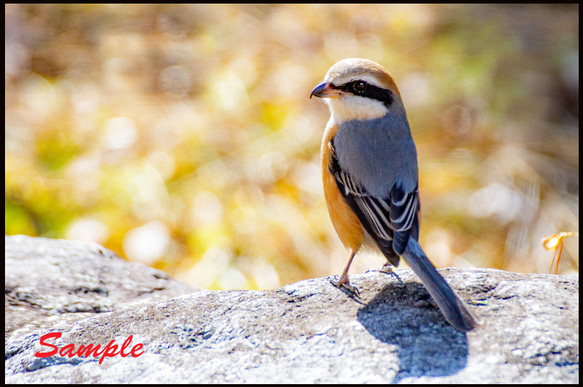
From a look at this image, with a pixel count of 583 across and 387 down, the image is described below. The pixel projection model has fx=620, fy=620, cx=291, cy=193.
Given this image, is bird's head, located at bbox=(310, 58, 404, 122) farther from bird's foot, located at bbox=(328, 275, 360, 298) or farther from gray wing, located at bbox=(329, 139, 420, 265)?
bird's foot, located at bbox=(328, 275, 360, 298)

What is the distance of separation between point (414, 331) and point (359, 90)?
1741mm

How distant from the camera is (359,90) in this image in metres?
3.95

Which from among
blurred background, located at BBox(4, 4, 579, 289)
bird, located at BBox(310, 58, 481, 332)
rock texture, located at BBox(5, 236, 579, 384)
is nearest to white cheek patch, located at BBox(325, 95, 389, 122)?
bird, located at BBox(310, 58, 481, 332)

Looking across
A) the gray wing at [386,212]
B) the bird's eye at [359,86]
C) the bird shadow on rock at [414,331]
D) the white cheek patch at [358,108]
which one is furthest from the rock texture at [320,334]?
the bird's eye at [359,86]

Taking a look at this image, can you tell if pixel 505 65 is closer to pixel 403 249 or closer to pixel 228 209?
pixel 228 209

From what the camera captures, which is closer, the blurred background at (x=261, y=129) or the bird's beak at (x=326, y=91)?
the bird's beak at (x=326, y=91)

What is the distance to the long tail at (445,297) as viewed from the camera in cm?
273

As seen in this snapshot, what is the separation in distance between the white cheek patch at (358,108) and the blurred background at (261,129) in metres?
1.89

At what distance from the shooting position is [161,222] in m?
5.94

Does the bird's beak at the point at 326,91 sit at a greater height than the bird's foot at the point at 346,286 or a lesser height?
greater

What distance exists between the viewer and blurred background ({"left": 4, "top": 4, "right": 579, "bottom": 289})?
5.82 metres

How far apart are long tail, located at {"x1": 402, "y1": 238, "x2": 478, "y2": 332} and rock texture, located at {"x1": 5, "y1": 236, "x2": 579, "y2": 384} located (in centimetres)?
5

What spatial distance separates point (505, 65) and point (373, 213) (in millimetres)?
4668

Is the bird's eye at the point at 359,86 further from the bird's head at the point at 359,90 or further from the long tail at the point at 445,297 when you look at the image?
the long tail at the point at 445,297
